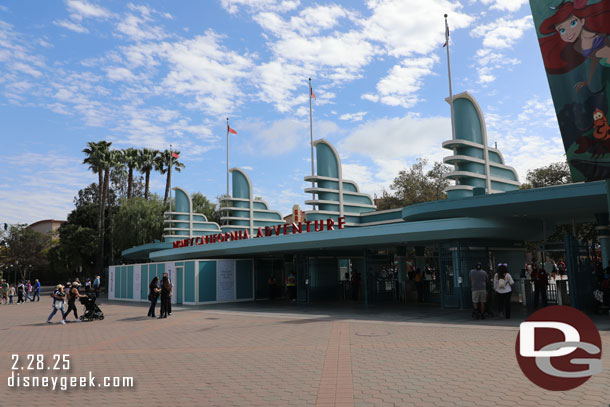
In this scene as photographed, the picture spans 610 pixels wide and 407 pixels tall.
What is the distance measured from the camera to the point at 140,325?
16891mm

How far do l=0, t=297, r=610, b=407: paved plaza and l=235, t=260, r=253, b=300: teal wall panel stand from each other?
1004 centimetres

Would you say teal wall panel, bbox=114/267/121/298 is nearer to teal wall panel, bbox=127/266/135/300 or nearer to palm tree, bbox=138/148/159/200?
teal wall panel, bbox=127/266/135/300

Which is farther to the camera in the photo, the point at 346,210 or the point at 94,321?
the point at 346,210

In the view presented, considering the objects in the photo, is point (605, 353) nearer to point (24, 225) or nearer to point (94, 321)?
point (94, 321)

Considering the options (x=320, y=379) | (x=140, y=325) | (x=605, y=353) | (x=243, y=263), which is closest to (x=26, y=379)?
(x=320, y=379)

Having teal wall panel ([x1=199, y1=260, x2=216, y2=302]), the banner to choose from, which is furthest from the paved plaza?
the banner

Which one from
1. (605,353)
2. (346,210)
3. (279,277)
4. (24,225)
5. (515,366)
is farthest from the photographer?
(24,225)

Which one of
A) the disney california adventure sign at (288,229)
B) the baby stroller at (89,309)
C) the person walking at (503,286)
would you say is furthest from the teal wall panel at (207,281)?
the person walking at (503,286)

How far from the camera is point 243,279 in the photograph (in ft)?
89.2

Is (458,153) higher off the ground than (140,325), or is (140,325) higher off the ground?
(458,153)

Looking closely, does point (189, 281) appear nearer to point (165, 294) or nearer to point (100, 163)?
point (165, 294)

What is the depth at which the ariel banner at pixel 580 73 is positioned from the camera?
21.7ft

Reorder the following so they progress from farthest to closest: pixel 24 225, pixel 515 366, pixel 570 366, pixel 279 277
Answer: pixel 24 225 < pixel 279 277 < pixel 515 366 < pixel 570 366

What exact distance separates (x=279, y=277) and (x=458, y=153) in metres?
14.0
